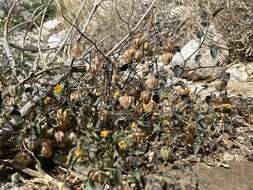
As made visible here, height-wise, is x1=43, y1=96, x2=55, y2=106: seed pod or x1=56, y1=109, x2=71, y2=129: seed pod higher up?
x1=43, y1=96, x2=55, y2=106: seed pod

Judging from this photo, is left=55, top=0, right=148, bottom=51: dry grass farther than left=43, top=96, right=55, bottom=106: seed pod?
Yes

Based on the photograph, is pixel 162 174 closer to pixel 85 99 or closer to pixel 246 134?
pixel 85 99

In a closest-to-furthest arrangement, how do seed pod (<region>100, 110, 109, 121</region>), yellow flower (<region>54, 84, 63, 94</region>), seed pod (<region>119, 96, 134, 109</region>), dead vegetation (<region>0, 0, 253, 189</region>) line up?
dead vegetation (<region>0, 0, 253, 189</region>), yellow flower (<region>54, 84, 63, 94</region>), seed pod (<region>119, 96, 134, 109</region>), seed pod (<region>100, 110, 109, 121</region>)

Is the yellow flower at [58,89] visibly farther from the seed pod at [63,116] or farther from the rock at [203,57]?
the rock at [203,57]

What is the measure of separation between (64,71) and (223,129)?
110cm

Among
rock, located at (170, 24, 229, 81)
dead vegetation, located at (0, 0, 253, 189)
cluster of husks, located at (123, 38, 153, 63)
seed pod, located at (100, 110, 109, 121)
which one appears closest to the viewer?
dead vegetation, located at (0, 0, 253, 189)

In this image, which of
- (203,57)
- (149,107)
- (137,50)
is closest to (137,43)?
(137,50)

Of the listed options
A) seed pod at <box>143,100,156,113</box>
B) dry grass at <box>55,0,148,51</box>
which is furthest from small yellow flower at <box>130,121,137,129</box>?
dry grass at <box>55,0,148,51</box>

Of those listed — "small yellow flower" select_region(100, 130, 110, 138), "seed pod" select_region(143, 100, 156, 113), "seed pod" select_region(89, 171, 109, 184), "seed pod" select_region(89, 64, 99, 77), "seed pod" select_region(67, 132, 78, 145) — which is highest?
"seed pod" select_region(89, 64, 99, 77)

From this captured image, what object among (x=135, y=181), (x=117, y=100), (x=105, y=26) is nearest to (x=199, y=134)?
(x=117, y=100)

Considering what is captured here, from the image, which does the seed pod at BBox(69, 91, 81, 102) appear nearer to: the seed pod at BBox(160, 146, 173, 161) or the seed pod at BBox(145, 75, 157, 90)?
the seed pod at BBox(145, 75, 157, 90)

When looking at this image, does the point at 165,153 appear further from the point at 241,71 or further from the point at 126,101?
the point at 241,71

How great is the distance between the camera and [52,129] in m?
3.07

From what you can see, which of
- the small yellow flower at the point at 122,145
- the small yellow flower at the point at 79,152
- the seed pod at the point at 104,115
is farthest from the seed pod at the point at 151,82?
the small yellow flower at the point at 79,152
